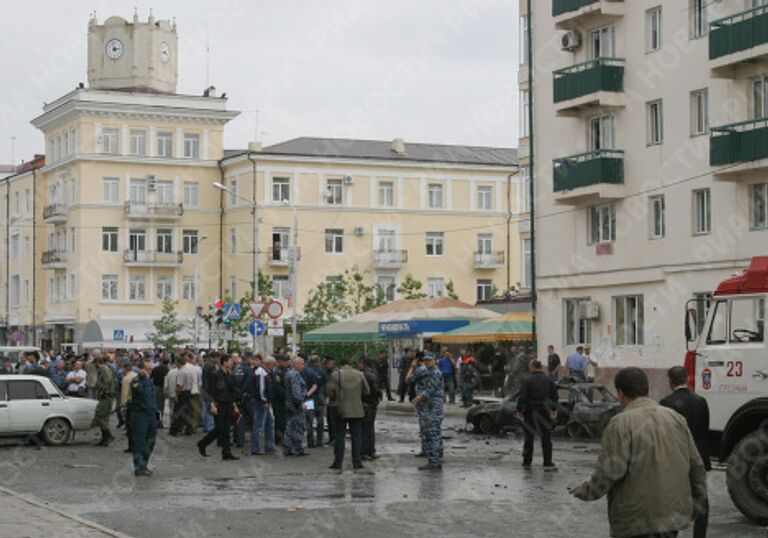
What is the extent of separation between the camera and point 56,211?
296 feet

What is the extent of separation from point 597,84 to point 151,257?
50.4m

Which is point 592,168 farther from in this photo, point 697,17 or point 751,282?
point 751,282

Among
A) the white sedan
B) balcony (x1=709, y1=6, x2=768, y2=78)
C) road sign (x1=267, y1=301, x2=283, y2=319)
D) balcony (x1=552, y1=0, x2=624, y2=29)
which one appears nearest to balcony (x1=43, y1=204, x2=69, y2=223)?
road sign (x1=267, y1=301, x2=283, y2=319)

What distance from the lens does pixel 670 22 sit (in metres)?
41.1

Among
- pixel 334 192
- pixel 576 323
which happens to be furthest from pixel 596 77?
pixel 334 192

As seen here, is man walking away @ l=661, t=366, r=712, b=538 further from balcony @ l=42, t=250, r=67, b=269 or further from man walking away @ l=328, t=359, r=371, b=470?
balcony @ l=42, t=250, r=67, b=269

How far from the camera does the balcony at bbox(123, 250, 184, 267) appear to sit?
289 feet

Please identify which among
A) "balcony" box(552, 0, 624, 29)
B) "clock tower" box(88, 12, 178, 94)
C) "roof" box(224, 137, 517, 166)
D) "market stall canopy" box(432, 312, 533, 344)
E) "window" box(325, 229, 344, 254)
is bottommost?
"market stall canopy" box(432, 312, 533, 344)

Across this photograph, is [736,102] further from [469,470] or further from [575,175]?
[469,470]

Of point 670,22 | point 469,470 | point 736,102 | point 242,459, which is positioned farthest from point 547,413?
point 670,22

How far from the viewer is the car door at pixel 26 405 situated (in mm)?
28156

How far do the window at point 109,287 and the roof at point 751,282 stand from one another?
73.3 m

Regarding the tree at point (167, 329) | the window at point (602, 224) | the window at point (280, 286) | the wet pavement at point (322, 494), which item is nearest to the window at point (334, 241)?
the window at point (280, 286)

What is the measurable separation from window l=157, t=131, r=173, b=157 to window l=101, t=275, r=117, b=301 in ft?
26.5
